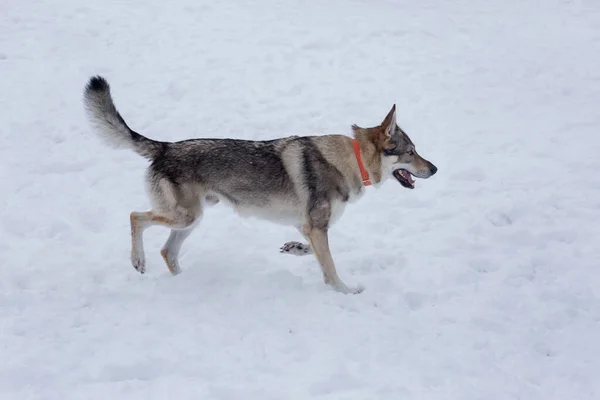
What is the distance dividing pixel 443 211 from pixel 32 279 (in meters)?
4.68

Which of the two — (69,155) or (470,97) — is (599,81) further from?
(69,155)

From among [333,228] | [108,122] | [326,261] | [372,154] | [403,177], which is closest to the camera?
[108,122]

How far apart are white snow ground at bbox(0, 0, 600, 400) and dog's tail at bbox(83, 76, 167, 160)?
1.32 meters

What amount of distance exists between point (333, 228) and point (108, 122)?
2895 mm

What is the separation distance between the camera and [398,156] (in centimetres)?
635

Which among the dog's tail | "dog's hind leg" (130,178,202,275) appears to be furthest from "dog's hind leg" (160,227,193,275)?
the dog's tail

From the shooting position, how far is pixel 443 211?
759 cm

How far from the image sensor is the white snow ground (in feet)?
16.1

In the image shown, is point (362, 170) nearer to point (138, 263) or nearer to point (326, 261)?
point (326, 261)

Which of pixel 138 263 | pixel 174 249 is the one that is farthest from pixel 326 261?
pixel 138 263

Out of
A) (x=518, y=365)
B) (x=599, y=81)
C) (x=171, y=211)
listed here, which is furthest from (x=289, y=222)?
(x=599, y=81)

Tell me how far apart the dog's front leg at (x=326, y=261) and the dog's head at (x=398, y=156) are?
3.11 ft

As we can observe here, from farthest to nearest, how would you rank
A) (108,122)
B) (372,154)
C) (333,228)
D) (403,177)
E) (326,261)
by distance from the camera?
(333,228) → (403,177) → (372,154) → (326,261) → (108,122)

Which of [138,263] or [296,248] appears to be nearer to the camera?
[138,263]
